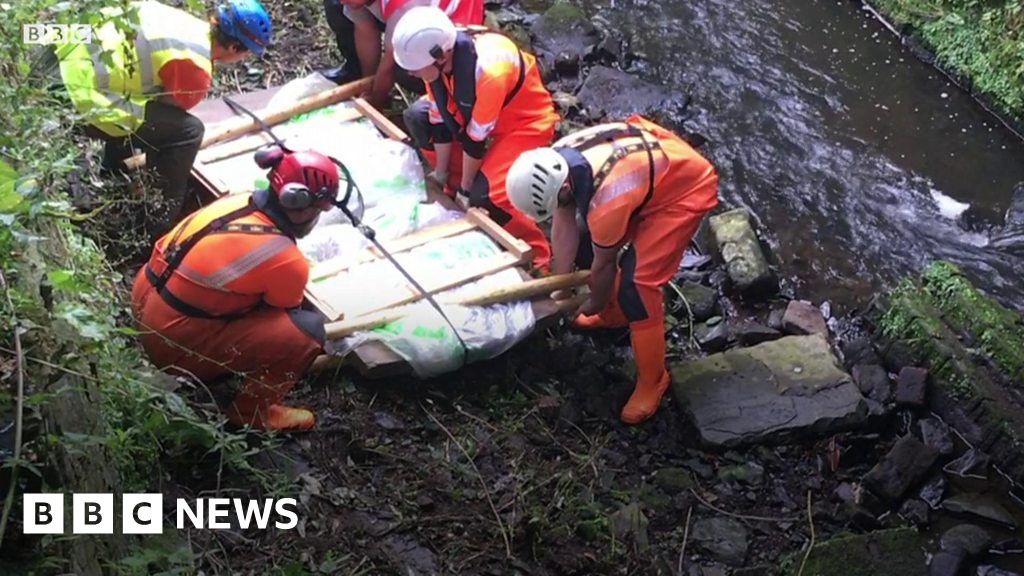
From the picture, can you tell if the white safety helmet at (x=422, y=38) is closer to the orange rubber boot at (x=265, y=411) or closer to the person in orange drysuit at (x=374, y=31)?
the person in orange drysuit at (x=374, y=31)

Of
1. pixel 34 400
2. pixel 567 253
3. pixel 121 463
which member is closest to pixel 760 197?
pixel 567 253

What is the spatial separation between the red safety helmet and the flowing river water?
12.4 ft

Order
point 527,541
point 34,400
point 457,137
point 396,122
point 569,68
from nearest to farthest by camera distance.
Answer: point 34,400
point 527,541
point 457,137
point 396,122
point 569,68

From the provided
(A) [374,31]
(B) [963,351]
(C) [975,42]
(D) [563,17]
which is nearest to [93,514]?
(A) [374,31]

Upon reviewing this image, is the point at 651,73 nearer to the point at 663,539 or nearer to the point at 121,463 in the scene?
the point at 663,539

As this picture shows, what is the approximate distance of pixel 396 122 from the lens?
23.2 ft

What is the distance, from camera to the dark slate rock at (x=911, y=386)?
5.91 m

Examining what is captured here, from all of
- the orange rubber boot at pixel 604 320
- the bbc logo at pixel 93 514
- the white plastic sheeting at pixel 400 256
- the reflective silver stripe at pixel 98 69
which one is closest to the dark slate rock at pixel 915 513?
the orange rubber boot at pixel 604 320

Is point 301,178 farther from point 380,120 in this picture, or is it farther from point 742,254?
point 742,254

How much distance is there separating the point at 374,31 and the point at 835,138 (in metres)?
3.95

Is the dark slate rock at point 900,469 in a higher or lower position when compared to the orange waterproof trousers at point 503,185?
lower

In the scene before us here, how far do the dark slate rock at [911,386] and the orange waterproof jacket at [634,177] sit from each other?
1.72 m

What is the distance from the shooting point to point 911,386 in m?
5.94

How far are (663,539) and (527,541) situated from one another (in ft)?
2.88
